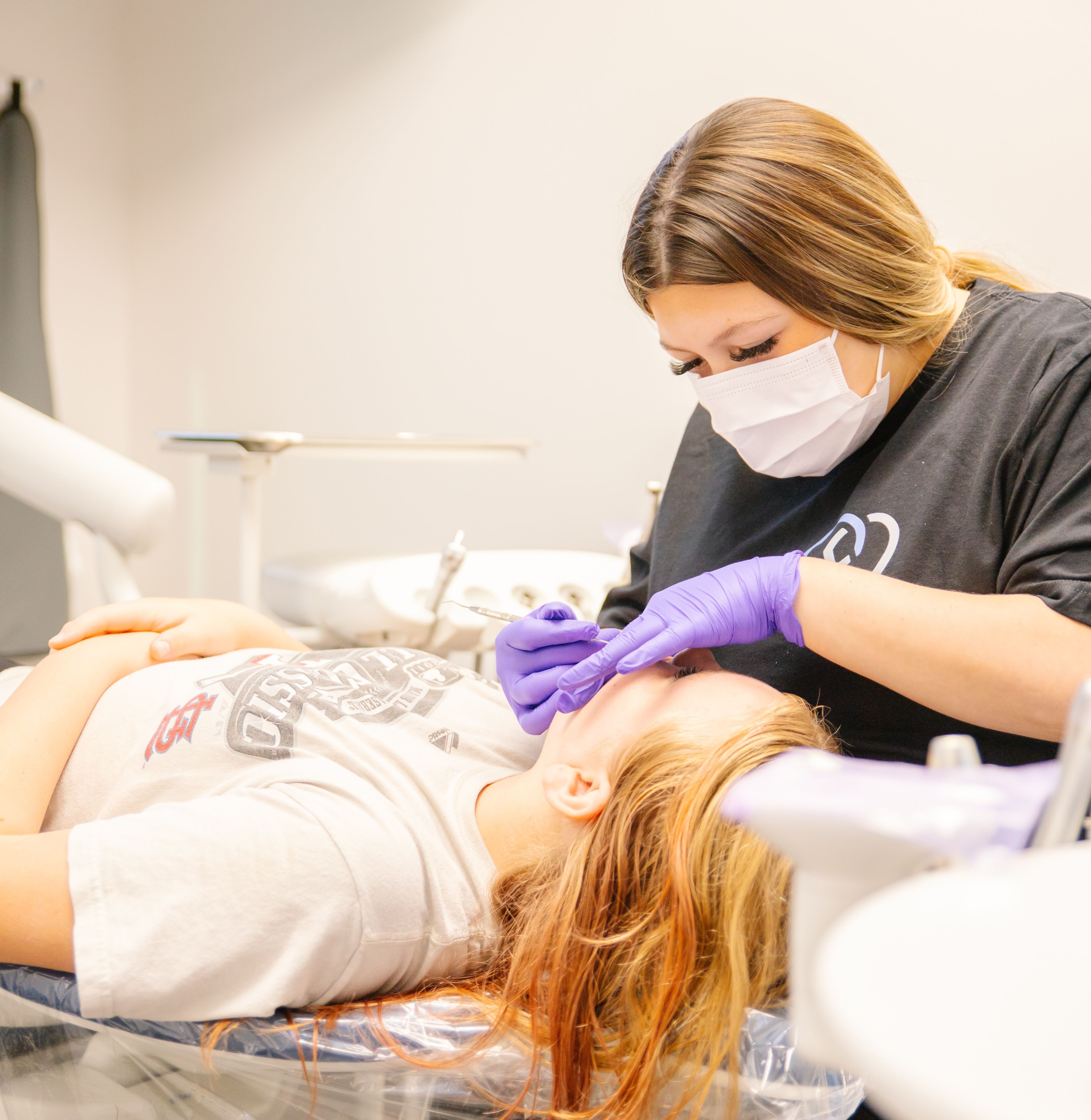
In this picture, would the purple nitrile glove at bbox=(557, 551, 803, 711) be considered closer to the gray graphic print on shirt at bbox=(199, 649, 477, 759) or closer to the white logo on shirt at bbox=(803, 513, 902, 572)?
the white logo on shirt at bbox=(803, 513, 902, 572)

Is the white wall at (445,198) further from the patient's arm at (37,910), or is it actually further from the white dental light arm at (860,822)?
the white dental light arm at (860,822)

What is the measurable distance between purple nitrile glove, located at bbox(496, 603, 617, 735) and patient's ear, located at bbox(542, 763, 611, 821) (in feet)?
0.38

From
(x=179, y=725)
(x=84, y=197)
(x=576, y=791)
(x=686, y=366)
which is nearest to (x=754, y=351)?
(x=686, y=366)

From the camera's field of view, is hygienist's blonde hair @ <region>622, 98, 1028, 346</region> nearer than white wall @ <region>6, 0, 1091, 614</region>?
Yes

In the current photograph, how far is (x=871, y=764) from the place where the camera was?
17.4 inches

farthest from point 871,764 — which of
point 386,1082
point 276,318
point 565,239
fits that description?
point 276,318

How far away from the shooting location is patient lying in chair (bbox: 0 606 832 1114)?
0.83m

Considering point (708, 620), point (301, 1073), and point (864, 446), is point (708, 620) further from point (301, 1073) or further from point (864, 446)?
point (301, 1073)

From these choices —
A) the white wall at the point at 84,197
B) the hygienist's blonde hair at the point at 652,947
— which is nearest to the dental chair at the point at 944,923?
the hygienist's blonde hair at the point at 652,947

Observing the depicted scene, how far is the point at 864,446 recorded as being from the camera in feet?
4.08

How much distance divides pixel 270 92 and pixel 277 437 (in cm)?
204

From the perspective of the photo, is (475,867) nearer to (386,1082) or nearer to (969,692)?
(386,1082)

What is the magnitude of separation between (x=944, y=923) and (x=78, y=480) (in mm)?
1358

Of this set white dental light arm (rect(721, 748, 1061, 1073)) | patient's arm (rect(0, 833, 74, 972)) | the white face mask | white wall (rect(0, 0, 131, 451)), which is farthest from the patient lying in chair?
white wall (rect(0, 0, 131, 451))
